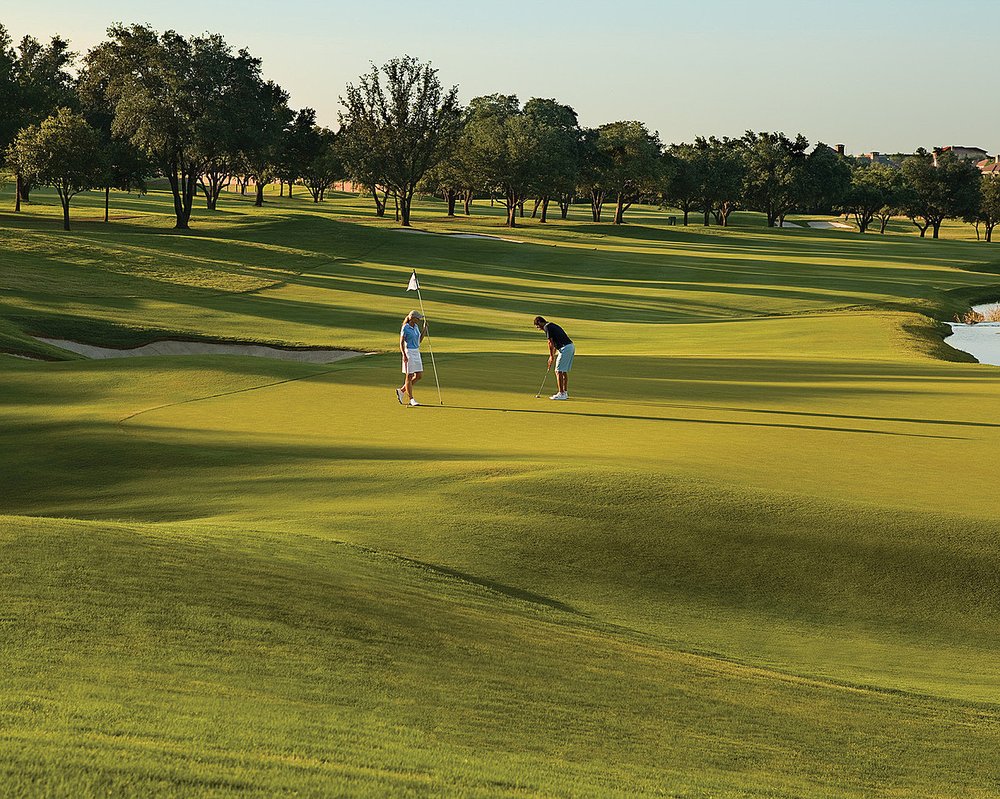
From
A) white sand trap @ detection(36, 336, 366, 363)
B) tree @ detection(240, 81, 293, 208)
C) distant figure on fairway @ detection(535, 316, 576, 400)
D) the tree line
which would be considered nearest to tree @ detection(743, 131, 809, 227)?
the tree line

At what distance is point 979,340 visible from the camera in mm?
53969

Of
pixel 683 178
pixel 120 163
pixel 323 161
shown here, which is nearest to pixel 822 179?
pixel 683 178

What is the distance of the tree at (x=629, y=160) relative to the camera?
13188 centimetres

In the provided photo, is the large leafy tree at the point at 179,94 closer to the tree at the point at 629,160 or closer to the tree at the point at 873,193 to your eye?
the tree at the point at 629,160

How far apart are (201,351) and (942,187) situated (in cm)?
14521

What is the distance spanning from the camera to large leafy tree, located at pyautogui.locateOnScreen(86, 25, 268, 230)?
274 ft

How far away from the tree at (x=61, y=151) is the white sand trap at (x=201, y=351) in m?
43.9

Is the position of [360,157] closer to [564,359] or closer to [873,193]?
[873,193]

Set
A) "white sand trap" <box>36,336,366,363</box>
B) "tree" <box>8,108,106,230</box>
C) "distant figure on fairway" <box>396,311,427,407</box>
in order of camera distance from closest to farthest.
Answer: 1. "distant figure on fairway" <box>396,311,427,407</box>
2. "white sand trap" <box>36,336,366,363</box>
3. "tree" <box>8,108,106,230</box>

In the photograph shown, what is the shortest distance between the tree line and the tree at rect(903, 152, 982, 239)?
0.21m

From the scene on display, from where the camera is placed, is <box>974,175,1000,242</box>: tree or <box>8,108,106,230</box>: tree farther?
<box>974,175,1000,242</box>: tree

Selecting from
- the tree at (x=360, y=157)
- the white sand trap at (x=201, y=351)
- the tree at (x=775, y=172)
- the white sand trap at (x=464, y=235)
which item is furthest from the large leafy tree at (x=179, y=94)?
the tree at (x=775, y=172)

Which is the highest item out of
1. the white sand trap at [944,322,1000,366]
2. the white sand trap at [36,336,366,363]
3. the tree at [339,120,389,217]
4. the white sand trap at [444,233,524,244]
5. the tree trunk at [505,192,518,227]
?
the tree at [339,120,389,217]

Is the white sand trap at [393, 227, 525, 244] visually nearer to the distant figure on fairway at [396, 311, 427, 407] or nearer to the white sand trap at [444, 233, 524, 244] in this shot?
the white sand trap at [444, 233, 524, 244]
